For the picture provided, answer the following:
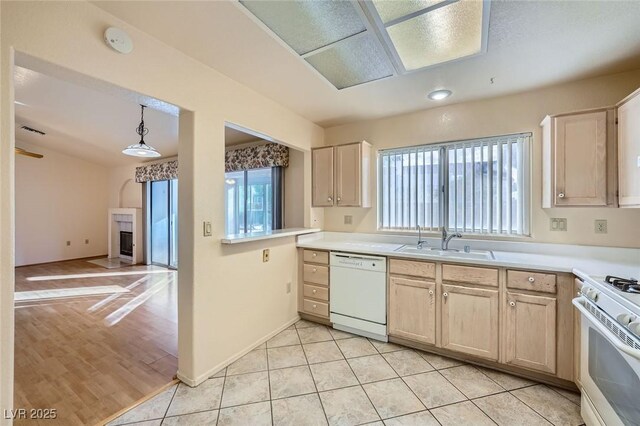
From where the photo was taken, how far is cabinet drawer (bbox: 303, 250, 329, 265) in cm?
283

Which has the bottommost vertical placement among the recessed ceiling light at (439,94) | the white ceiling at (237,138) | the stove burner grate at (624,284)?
the stove burner grate at (624,284)

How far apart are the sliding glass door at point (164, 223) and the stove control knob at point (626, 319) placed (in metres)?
6.24

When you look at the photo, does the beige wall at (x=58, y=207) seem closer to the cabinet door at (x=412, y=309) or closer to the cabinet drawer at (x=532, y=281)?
the cabinet door at (x=412, y=309)

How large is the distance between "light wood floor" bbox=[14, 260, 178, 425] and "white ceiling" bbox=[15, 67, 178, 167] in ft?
8.38

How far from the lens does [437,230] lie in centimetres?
284

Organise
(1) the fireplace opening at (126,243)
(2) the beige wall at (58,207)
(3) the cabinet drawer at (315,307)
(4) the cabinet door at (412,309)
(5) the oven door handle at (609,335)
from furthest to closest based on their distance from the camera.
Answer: (1) the fireplace opening at (126,243)
(2) the beige wall at (58,207)
(3) the cabinet drawer at (315,307)
(4) the cabinet door at (412,309)
(5) the oven door handle at (609,335)

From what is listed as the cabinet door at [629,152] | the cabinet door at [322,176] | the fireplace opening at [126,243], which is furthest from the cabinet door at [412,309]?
the fireplace opening at [126,243]

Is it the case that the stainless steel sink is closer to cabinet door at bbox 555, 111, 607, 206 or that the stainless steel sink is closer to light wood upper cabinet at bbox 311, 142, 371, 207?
cabinet door at bbox 555, 111, 607, 206

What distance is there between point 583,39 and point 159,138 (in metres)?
5.23

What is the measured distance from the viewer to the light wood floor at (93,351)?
1.77 metres

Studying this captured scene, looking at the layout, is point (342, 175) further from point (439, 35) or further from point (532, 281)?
point (532, 281)

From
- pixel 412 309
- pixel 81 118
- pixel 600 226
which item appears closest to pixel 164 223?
pixel 81 118

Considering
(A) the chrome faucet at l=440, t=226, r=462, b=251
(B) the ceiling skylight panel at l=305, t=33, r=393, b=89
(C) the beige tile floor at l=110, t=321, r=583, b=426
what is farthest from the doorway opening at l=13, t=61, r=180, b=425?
(A) the chrome faucet at l=440, t=226, r=462, b=251

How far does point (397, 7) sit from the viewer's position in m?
1.44
